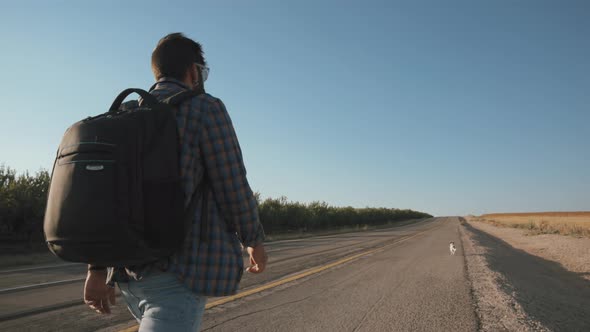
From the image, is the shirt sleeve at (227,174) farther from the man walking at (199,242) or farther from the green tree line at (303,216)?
the green tree line at (303,216)

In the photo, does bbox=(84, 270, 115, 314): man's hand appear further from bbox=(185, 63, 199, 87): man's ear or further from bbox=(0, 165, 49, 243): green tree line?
bbox=(0, 165, 49, 243): green tree line

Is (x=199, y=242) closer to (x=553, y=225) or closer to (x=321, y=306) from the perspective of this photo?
(x=321, y=306)

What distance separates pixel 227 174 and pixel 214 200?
139 millimetres

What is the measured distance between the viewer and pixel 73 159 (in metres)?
1.36

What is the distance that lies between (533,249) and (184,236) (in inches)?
898

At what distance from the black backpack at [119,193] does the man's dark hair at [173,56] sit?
1.14 ft

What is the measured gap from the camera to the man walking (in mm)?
1427

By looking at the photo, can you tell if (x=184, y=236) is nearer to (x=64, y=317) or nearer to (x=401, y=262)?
(x=64, y=317)

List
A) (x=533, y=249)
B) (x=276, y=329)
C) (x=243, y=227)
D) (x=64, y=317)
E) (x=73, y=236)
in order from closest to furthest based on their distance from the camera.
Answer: (x=73, y=236) → (x=243, y=227) → (x=276, y=329) → (x=64, y=317) → (x=533, y=249)

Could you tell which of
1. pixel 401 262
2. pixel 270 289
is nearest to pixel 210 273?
pixel 270 289

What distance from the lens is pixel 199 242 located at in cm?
150

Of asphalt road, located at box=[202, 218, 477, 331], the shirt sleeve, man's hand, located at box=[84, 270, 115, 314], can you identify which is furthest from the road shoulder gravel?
man's hand, located at box=[84, 270, 115, 314]

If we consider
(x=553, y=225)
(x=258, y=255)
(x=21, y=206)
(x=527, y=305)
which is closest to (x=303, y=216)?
(x=553, y=225)

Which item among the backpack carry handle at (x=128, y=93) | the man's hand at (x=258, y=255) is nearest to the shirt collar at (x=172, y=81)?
the backpack carry handle at (x=128, y=93)
